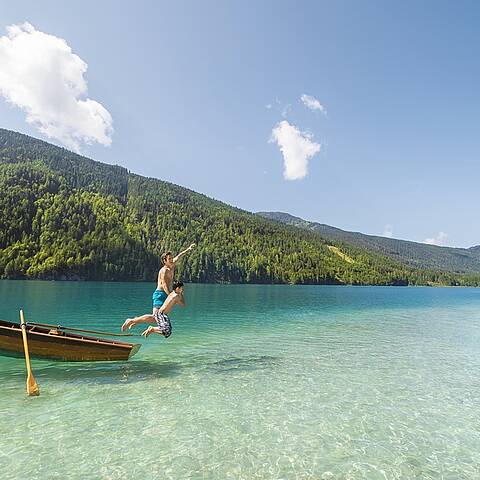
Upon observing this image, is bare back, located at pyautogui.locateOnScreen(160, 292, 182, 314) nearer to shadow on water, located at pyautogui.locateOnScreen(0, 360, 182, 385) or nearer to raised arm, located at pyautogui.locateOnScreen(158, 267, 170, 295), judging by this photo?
raised arm, located at pyautogui.locateOnScreen(158, 267, 170, 295)

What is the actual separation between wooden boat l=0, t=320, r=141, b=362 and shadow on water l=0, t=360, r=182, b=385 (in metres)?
0.48

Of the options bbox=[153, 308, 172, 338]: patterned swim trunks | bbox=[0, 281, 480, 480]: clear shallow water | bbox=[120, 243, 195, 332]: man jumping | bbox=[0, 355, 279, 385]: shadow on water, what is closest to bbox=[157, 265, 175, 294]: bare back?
bbox=[120, 243, 195, 332]: man jumping

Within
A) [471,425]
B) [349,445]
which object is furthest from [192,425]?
[471,425]

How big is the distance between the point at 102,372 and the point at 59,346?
2534 mm

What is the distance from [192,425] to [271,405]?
347 centimetres

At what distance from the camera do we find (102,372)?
17.8 metres

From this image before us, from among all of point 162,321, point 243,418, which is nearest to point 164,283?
point 162,321

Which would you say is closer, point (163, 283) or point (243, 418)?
point (243, 418)

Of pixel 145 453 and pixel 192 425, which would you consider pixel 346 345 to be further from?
pixel 145 453

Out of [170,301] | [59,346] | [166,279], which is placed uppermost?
[166,279]

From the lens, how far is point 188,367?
19609mm

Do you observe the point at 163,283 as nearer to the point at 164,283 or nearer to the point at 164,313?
the point at 164,283

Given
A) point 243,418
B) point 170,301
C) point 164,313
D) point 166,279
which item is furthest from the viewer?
point 164,313

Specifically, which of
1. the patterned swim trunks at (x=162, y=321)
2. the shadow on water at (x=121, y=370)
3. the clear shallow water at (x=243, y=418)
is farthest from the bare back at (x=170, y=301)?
the shadow on water at (x=121, y=370)
